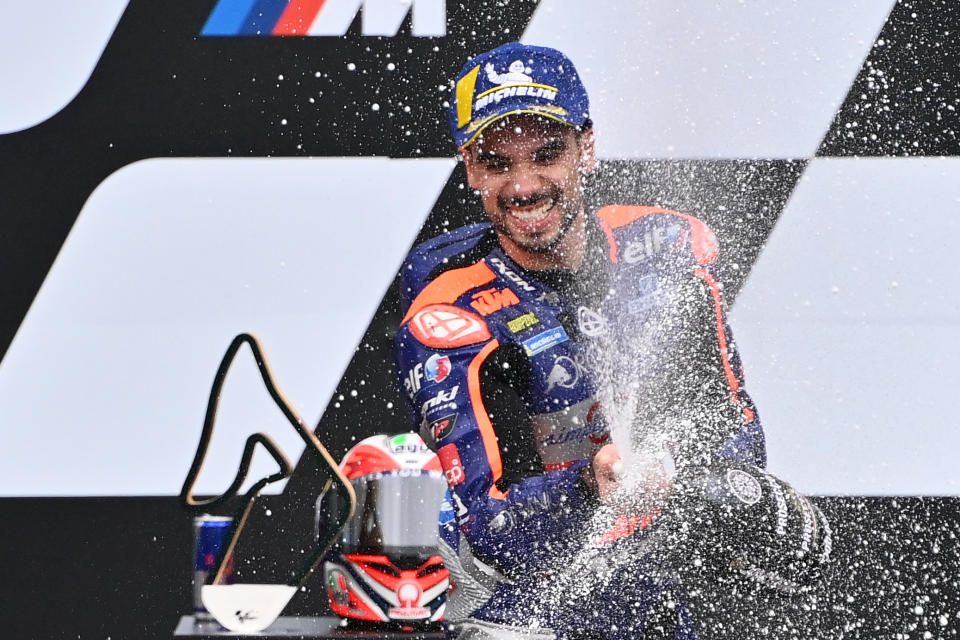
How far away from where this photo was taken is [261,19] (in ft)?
11.9

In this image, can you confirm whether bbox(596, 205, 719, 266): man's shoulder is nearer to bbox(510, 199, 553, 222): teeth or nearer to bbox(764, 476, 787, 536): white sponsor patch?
bbox(510, 199, 553, 222): teeth

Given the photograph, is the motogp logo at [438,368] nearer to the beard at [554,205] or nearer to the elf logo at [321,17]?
the beard at [554,205]

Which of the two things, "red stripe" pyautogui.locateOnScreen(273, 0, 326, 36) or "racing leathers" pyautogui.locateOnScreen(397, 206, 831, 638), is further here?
"red stripe" pyautogui.locateOnScreen(273, 0, 326, 36)

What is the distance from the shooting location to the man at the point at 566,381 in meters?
1.94

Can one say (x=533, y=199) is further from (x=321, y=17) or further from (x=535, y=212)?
(x=321, y=17)

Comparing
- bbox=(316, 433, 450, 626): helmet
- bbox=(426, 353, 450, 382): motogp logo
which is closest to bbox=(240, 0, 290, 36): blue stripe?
bbox=(316, 433, 450, 626): helmet

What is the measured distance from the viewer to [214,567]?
332cm

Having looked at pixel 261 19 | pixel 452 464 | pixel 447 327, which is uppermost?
pixel 261 19

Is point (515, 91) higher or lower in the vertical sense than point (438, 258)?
higher

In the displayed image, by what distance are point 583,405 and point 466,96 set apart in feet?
2.05

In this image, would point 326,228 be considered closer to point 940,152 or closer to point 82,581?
point 82,581

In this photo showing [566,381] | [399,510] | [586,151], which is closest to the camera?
[566,381]

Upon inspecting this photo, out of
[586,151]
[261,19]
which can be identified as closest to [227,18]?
[261,19]

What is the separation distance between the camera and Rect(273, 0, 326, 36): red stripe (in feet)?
11.9
